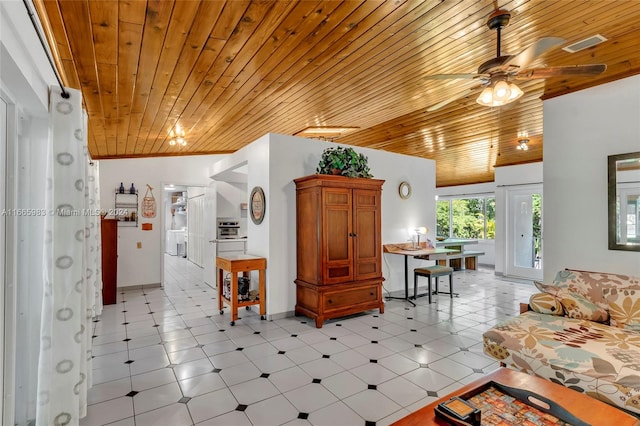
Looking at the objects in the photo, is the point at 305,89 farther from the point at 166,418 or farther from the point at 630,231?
the point at 630,231

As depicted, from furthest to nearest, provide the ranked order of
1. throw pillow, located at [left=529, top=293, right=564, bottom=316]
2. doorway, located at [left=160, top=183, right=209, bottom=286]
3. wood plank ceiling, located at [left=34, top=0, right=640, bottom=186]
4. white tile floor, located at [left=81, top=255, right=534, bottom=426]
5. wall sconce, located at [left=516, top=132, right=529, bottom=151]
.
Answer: doorway, located at [left=160, top=183, right=209, bottom=286] → wall sconce, located at [left=516, top=132, right=529, bottom=151] → throw pillow, located at [left=529, top=293, right=564, bottom=316] → white tile floor, located at [left=81, top=255, right=534, bottom=426] → wood plank ceiling, located at [left=34, top=0, right=640, bottom=186]

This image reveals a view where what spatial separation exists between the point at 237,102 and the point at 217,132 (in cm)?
157

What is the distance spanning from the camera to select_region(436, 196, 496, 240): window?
9484 millimetres

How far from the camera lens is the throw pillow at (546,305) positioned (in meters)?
3.12

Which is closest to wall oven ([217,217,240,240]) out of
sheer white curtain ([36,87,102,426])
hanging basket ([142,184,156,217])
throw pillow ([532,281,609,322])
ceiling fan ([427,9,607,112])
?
hanging basket ([142,184,156,217])

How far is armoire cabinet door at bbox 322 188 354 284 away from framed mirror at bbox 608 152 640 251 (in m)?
2.82

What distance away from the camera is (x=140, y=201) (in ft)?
21.5

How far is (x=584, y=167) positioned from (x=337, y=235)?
115 inches

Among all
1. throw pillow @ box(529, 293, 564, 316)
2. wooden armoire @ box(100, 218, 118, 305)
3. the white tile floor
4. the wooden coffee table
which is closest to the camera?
the wooden coffee table

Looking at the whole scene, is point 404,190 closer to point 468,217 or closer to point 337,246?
point 337,246

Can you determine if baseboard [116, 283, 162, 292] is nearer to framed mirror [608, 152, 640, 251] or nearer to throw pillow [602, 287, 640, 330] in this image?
throw pillow [602, 287, 640, 330]

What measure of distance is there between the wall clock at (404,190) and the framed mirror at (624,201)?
2868mm

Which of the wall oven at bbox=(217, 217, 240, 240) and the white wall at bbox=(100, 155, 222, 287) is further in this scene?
the wall oven at bbox=(217, 217, 240, 240)

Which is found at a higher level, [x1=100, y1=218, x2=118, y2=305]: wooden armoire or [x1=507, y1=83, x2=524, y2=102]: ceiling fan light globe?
[x1=507, y1=83, x2=524, y2=102]: ceiling fan light globe
